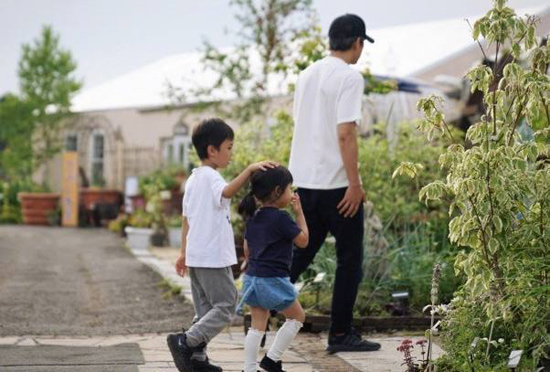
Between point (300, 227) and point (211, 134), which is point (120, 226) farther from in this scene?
point (300, 227)

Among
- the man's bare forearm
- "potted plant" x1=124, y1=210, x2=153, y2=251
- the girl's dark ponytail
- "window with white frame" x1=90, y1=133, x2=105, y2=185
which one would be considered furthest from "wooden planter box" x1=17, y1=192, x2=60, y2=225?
the girl's dark ponytail

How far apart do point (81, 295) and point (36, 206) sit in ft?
46.3

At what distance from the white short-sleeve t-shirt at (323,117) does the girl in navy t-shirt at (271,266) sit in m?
0.73

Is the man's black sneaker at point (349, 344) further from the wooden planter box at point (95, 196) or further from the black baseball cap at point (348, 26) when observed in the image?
the wooden planter box at point (95, 196)

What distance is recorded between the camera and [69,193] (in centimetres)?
2091

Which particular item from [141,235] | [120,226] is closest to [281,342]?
[141,235]

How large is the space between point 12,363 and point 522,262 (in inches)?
98.5

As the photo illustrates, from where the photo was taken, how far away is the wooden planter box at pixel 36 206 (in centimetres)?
2152

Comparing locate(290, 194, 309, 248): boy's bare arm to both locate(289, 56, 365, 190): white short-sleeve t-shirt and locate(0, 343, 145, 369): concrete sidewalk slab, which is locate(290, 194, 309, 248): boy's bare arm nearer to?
locate(289, 56, 365, 190): white short-sleeve t-shirt

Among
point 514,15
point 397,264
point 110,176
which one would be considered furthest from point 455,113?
point 110,176

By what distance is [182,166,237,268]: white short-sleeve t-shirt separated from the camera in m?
4.41

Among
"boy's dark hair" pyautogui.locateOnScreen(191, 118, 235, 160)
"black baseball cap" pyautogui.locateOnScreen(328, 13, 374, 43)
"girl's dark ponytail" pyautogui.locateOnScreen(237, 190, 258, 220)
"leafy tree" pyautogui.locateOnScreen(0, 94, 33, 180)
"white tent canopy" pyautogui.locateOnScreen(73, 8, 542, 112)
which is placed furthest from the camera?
"leafy tree" pyautogui.locateOnScreen(0, 94, 33, 180)

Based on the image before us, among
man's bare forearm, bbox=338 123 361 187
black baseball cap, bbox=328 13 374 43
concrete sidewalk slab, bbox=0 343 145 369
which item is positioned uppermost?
black baseball cap, bbox=328 13 374 43

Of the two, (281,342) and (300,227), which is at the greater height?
(300,227)
